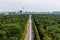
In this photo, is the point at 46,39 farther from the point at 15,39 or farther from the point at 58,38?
the point at 15,39

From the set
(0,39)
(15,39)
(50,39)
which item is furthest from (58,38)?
(0,39)

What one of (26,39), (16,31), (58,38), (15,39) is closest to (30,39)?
(26,39)

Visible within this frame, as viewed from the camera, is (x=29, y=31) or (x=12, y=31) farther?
(x=29, y=31)

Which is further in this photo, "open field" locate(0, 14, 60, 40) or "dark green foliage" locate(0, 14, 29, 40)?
"dark green foliage" locate(0, 14, 29, 40)

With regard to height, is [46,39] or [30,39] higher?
[46,39]

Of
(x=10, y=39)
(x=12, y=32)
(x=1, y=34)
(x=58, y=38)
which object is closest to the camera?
(x=58, y=38)

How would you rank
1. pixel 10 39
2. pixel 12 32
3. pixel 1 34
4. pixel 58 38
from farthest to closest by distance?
pixel 12 32 → pixel 1 34 → pixel 10 39 → pixel 58 38

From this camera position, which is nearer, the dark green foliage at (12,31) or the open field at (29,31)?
the open field at (29,31)

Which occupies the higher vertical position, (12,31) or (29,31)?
(12,31)

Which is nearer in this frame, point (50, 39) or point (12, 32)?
point (50, 39)
